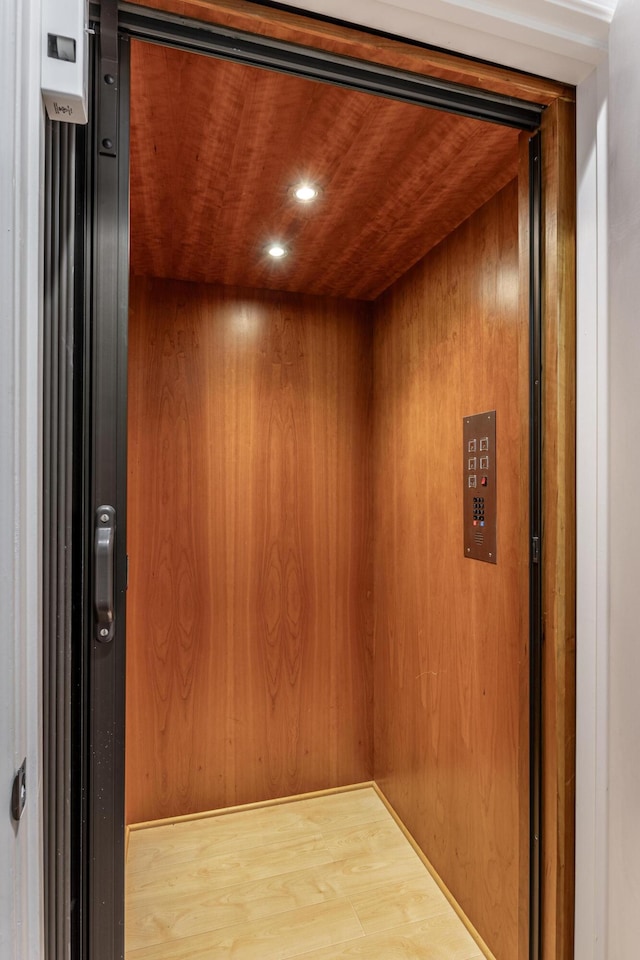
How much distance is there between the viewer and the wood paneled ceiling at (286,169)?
1.25m

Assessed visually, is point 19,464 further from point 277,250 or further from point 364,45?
point 277,250

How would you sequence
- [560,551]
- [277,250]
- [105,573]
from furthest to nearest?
[277,250] < [560,551] < [105,573]

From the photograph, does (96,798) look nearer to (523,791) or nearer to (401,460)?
(523,791)

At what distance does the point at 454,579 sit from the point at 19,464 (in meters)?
1.55

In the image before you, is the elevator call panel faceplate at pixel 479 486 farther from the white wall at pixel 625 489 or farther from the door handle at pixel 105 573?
the door handle at pixel 105 573

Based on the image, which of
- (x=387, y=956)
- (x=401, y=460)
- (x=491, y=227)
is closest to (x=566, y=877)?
(x=387, y=956)

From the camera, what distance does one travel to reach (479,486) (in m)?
1.73

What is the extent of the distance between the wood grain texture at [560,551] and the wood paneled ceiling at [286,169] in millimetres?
373

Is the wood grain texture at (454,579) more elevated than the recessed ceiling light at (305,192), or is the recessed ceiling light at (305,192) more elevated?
the recessed ceiling light at (305,192)

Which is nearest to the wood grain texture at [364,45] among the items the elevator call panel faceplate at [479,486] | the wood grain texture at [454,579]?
the wood grain texture at [454,579]

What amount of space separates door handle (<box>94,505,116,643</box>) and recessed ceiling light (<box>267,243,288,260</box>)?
1521mm

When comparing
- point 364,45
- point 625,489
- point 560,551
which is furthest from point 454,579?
point 364,45

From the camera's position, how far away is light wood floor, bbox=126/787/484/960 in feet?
5.40

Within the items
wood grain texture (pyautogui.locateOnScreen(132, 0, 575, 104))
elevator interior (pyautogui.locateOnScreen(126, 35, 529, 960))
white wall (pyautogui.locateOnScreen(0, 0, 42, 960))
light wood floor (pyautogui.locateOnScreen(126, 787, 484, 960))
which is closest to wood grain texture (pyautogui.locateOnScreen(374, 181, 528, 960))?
elevator interior (pyautogui.locateOnScreen(126, 35, 529, 960))
